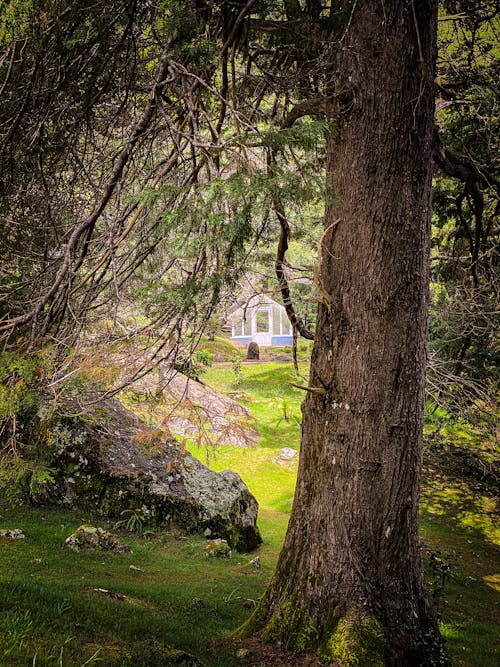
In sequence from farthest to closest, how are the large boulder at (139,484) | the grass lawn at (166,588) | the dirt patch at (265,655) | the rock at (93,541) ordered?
the large boulder at (139,484), the rock at (93,541), the dirt patch at (265,655), the grass lawn at (166,588)

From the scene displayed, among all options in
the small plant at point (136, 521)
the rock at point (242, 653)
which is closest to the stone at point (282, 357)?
the small plant at point (136, 521)

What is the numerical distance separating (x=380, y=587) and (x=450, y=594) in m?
4.00

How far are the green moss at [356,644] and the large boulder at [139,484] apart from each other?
3.90 metres

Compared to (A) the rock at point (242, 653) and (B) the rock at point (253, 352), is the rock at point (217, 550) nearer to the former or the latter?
(A) the rock at point (242, 653)

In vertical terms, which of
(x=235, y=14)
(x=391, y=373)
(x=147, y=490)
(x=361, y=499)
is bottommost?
(x=147, y=490)

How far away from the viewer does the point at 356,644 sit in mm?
3438

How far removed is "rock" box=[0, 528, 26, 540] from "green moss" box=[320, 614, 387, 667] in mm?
3720

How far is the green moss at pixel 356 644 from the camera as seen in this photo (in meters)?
3.39

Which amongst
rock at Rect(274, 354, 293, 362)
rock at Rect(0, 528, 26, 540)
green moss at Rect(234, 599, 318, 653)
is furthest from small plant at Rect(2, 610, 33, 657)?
rock at Rect(274, 354, 293, 362)

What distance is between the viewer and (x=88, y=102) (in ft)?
11.9

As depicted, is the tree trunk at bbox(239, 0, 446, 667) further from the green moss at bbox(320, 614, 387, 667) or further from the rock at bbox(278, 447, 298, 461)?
the rock at bbox(278, 447, 298, 461)

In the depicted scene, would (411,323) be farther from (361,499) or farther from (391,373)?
(361,499)

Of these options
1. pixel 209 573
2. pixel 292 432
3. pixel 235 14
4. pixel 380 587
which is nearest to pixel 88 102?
pixel 235 14

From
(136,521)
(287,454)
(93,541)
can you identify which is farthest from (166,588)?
(287,454)
